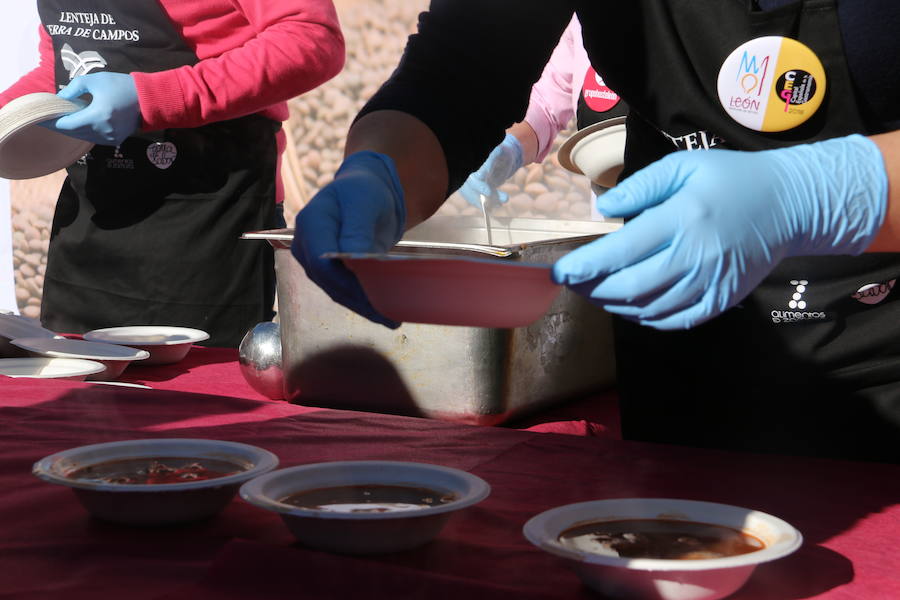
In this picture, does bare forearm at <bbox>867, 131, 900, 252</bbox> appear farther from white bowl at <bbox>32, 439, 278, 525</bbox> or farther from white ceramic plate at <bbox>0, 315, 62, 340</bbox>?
white ceramic plate at <bbox>0, 315, 62, 340</bbox>

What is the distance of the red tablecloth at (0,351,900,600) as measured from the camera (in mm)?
746

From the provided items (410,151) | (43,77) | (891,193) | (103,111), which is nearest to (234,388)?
(410,151)

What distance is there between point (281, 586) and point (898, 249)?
701mm

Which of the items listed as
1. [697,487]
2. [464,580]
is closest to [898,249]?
[697,487]

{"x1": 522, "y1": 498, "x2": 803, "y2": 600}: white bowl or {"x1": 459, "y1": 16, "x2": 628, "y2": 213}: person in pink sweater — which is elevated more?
{"x1": 459, "y1": 16, "x2": 628, "y2": 213}: person in pink sweater

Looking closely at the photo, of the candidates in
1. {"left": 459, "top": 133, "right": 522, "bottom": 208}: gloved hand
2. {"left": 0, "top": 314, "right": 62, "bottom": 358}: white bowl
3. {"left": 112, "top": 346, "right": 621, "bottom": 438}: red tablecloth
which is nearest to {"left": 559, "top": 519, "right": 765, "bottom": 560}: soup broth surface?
{"left": 112, "top": 346, "right": 621, "bottom": 438}: red tablecloth

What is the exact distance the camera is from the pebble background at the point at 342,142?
5.39 meters

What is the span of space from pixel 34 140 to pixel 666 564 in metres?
1.94

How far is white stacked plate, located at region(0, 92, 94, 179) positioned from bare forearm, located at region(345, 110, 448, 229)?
0.94 meters

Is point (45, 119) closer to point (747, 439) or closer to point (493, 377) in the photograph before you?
point (493, 377)

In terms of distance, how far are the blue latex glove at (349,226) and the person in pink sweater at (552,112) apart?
38.0 inches

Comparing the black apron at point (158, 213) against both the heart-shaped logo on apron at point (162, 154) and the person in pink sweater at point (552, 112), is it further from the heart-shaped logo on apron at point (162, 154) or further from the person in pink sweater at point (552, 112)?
the person in pink sweater at point (552, 112)

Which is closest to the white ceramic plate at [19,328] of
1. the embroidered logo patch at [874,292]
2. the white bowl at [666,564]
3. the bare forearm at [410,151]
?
the bare forearm at [410,151]

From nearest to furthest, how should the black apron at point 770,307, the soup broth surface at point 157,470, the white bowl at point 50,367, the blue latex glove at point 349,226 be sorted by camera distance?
the soup broth surface at point 157,470, the blue latex glove at point 349,226, the black apron at point 770,307, the white bowl at point 50,367
